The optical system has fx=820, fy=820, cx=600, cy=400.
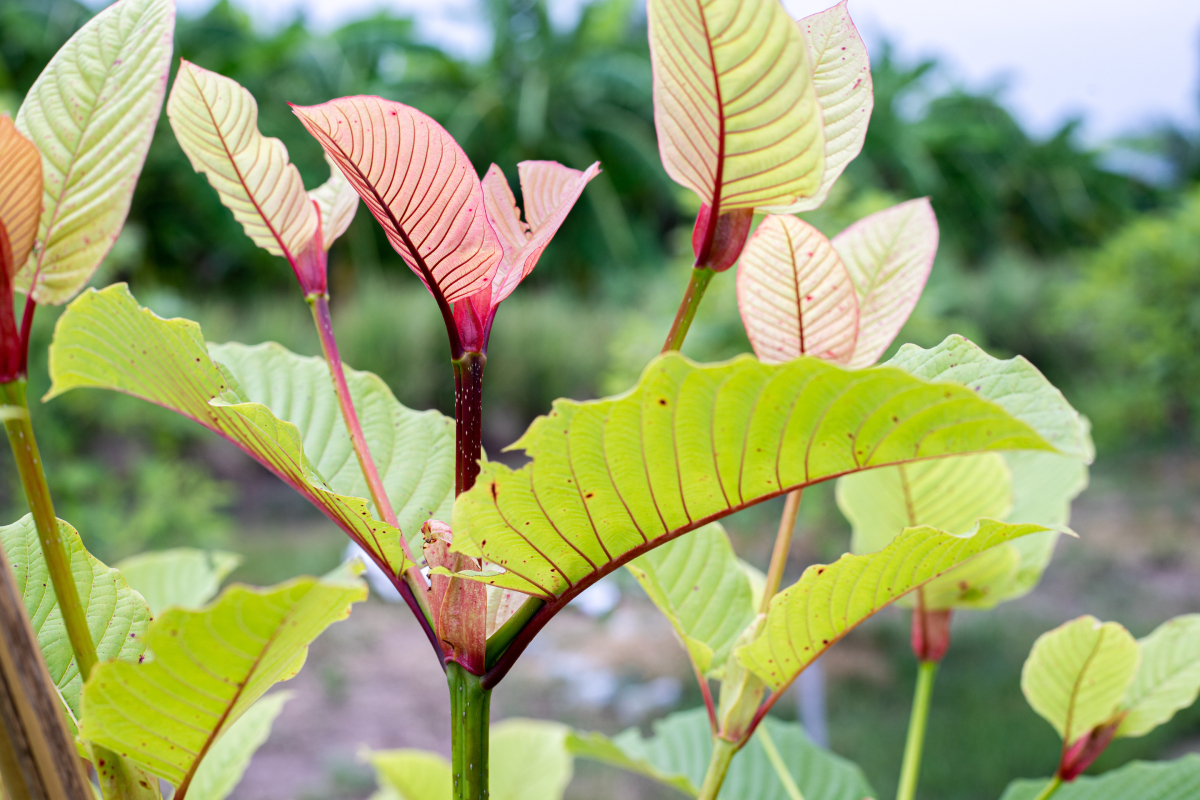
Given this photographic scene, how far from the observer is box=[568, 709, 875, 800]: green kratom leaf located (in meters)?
0.44

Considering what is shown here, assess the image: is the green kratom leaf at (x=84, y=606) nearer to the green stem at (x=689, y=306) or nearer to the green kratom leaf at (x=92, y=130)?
the green kratom leaf at (x=92, y=130)

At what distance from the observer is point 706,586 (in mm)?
344

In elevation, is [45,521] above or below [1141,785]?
above

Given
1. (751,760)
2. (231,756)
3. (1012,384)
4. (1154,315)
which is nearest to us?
(1012,384)

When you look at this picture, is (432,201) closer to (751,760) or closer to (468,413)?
(468,413)

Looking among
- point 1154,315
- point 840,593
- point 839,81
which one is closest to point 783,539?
point 840,593

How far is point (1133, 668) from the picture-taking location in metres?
0.35

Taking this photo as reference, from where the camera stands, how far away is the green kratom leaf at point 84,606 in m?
0.24

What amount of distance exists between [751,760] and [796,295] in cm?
35

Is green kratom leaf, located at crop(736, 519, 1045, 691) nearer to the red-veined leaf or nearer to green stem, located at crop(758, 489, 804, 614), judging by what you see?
green stem, located at crop(758, 489, 804, 614)

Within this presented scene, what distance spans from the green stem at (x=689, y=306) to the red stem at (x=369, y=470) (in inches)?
3.7

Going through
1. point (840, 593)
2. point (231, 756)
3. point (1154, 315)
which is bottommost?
point (1154, 315)

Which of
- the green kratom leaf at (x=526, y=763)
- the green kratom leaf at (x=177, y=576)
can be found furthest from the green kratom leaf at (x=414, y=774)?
the green kratom leaf at (x=177, y=576)

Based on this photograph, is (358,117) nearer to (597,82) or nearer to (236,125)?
(236,125)
